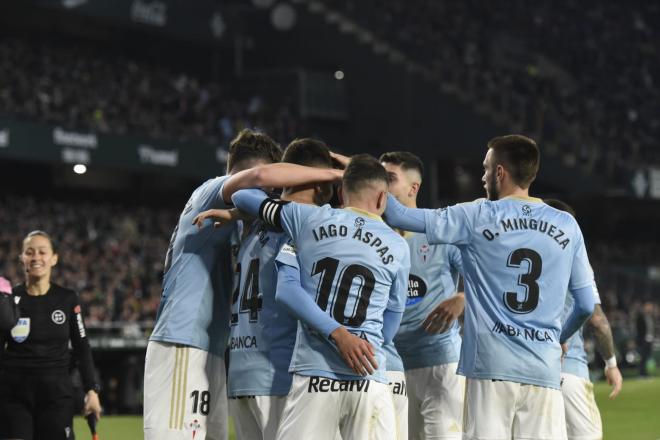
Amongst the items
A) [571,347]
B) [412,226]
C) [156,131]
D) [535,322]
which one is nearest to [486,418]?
[535,322]

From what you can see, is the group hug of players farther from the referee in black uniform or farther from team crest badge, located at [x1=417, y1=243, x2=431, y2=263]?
the referee in black uniform

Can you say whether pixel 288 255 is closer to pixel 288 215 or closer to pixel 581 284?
pixel 288 215

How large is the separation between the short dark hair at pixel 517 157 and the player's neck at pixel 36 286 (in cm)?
353

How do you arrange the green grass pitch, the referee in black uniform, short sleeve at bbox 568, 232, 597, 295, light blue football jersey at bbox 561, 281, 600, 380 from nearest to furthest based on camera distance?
short sleeve at bbox 568, 232, 597, 295
the referee in black uniform
light blue football jersey at bbox 561, 281, 600, 380
the green grass pitch

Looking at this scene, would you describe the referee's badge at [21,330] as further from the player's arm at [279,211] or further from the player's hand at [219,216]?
the player's arm at [279,211]

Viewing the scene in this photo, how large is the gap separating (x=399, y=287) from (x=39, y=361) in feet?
10.2

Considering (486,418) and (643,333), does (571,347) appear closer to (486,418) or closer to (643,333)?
(486,418)

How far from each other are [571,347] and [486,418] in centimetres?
267

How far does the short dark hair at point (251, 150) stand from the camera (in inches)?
254

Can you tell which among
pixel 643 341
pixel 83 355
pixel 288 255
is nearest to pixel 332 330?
pixel 288 255

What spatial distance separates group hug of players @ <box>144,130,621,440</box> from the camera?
5609 millimetres

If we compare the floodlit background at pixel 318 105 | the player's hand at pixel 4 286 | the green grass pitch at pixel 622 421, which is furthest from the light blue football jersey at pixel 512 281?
the floodlit background at pixel 318 105

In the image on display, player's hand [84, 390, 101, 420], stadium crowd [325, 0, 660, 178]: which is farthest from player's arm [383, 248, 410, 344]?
stadium crowd [325, 0, 660, 178]

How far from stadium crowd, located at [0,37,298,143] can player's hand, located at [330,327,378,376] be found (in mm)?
23447
